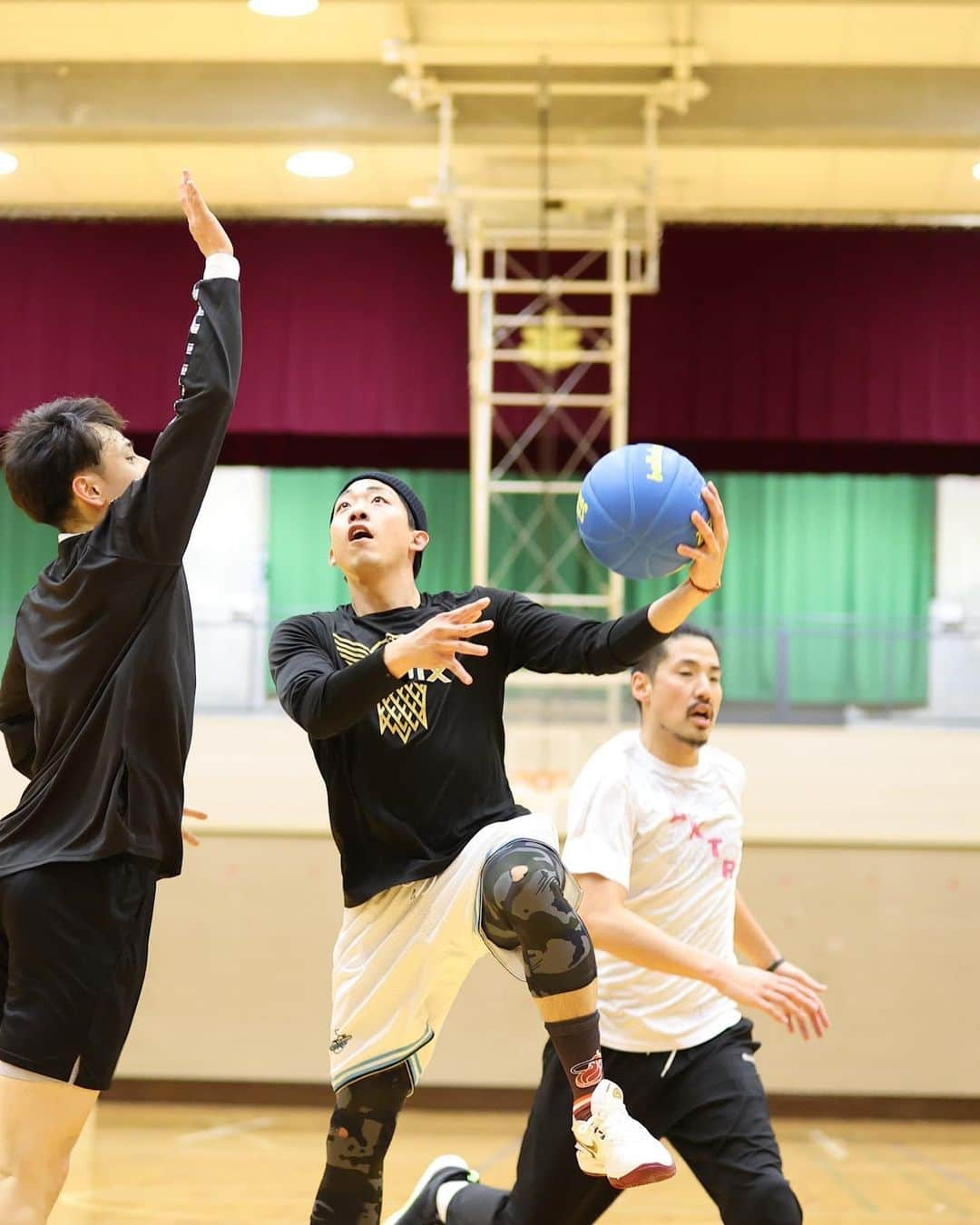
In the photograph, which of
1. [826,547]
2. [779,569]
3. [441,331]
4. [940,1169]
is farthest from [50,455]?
[826,547]

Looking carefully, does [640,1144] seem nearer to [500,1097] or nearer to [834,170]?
[500,1097]

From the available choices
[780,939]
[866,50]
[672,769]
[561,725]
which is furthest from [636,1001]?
[866,50]

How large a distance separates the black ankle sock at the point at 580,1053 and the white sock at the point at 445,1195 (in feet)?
4.16

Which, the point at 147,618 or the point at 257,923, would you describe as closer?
the point at 147,618

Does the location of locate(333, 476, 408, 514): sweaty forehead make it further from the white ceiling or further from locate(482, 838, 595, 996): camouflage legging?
the white ceiling

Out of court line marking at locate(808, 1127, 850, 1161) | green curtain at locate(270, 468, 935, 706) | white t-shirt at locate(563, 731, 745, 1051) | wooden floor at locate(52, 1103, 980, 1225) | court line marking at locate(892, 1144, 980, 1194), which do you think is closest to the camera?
white t-shirt at locate(563, 731, 745, 1051)

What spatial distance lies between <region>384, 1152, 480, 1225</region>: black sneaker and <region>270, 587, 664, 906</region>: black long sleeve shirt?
1.33 metres

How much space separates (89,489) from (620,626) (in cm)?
108

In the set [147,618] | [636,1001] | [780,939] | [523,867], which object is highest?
[147,618]

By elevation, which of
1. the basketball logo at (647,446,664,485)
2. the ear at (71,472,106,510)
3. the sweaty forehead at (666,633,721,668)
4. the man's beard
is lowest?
the man's beard

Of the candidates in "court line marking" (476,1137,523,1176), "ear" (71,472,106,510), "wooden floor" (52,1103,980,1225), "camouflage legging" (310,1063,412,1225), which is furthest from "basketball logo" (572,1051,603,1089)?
"court line marking" (476,1137,523,1176)

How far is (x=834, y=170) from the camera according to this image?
769 centimetres

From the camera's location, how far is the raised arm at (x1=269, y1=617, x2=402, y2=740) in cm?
281

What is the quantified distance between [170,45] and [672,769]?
4707 mm
